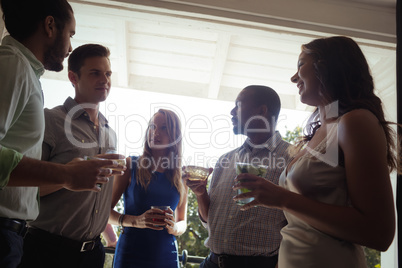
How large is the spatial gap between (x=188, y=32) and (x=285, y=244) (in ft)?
7.56

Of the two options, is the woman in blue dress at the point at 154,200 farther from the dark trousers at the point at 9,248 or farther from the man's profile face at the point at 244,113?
the dark trousers at the point at 9,248

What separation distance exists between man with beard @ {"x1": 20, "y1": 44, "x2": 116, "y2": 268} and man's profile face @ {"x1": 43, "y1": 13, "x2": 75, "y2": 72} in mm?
453

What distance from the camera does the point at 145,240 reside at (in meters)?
2.22

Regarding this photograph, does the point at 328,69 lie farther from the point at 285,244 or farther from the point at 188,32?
the point at 188,32

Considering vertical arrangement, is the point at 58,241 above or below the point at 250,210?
below

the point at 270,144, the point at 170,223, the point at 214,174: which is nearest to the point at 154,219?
the point at 170,223

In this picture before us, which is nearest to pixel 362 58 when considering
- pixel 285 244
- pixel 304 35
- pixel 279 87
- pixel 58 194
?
pixel 285 244

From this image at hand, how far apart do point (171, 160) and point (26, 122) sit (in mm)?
1582

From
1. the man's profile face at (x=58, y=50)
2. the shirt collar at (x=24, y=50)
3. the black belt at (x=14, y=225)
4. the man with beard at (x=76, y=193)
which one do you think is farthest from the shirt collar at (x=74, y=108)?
the black belt at (x=14, y=225)

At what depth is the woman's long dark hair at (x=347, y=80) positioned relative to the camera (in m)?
1.32

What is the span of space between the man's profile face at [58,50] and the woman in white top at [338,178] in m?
0.94

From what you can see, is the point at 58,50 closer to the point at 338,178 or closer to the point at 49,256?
the point at 49,256

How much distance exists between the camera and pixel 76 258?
1.64 meters

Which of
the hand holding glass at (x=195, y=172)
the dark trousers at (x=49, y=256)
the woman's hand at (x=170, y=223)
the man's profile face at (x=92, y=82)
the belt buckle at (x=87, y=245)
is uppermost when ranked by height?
the man's profile face at (x=92, y=82)
